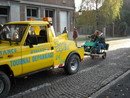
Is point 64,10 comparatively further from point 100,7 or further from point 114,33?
point 114,33

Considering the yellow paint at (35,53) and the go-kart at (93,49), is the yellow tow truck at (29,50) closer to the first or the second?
the yellow paint at (35,53)

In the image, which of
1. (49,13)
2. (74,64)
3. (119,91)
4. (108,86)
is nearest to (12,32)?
(74,64)

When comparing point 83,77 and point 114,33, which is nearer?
point 83,77

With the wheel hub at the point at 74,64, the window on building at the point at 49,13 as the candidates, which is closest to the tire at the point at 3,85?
Answer: the wheel hub at the point at 74,64

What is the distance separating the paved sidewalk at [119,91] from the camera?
817 centimetres

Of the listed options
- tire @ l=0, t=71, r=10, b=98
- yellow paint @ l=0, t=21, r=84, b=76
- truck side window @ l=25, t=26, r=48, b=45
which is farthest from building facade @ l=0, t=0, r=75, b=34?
tire @ l=0, t=71, r=10, b=98

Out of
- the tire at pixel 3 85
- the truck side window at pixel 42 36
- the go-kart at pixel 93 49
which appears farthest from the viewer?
the go-kart at pixel 93 49

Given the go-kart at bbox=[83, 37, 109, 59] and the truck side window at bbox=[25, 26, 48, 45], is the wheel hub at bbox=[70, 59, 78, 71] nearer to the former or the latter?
the truck side window at bbox=[25, 26, 48, 45]

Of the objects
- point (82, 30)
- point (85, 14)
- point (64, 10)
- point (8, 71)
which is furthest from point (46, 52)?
point (82, 30)

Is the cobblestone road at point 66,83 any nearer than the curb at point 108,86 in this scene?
No

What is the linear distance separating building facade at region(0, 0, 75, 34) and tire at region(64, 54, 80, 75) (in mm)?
14293

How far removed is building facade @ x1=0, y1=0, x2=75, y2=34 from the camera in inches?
997

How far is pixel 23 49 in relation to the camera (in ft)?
29.0

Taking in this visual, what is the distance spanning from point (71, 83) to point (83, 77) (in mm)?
1113
